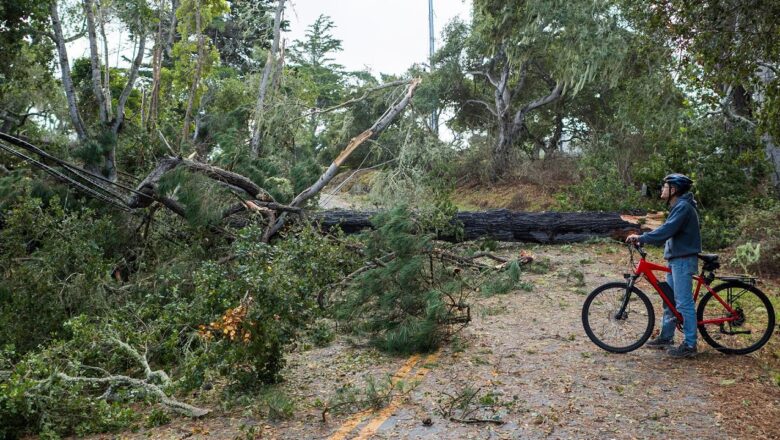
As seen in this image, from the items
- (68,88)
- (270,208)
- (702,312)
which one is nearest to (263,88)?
(68,88)

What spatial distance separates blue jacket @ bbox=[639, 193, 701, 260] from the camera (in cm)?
645

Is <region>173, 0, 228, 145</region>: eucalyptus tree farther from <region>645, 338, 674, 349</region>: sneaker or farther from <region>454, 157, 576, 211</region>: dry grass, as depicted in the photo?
<region>645, 338, 674, 349</region>: sneaker

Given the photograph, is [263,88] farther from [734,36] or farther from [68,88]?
[734,36]

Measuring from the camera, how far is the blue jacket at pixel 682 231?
6.45 meters

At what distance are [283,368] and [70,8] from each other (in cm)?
1867

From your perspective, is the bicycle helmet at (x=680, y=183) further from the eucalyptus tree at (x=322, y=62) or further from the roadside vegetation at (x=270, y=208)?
the eucalyptus tree at (x=322, y=62)

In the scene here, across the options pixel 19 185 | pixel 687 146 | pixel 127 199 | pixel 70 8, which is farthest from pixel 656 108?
pixel 70 8

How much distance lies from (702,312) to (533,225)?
7.45m

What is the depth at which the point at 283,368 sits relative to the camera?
6.69 metres

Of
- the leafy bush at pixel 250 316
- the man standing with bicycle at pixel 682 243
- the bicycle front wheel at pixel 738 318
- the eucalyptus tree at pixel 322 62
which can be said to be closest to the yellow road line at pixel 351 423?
the leafy bush at pixel 250 316

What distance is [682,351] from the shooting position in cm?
670

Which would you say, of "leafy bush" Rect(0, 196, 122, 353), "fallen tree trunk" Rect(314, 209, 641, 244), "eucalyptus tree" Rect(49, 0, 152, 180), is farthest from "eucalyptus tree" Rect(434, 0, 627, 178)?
"leafy bush" Rect(0, 196, 122, 353)

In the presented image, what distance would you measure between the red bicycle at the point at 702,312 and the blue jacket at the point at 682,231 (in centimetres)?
20

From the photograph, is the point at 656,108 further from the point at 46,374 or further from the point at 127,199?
the point at 46,374
